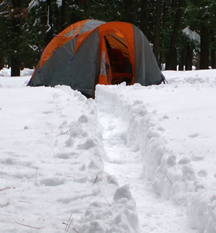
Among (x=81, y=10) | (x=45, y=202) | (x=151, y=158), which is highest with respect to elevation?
(x=81, y=10)

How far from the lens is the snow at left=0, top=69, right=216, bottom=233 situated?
4.97 ft

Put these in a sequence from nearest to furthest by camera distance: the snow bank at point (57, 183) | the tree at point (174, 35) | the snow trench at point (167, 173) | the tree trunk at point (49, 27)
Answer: the snow bank at point (57, 183), the snow trench at point (167, 173), the tree trunk at point (49, 27), the tree at point (174, 35)

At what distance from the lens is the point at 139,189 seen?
7.89 ft

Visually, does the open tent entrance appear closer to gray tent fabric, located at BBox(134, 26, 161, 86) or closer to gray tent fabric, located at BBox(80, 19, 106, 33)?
gray tent fabric, located at BBox(134, 26, 161, 86)

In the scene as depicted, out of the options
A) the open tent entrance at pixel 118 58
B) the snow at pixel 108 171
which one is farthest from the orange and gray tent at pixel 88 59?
the snow at pixel 108 171

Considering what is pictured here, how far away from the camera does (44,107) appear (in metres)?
4.05

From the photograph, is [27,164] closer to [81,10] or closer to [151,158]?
[151,158]

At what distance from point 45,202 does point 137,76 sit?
6.53m

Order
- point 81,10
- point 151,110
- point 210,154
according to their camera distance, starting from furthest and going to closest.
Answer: point 81,10 < point 151,110 < point 210,154

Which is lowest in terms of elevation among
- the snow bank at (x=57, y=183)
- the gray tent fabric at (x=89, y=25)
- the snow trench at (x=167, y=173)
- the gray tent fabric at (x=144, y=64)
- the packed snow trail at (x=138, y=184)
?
the packed snow trail at (x=138, y=184)

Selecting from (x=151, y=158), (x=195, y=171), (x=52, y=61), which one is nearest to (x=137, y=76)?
(x=52, y=61)

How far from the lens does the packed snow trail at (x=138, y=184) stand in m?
1.84

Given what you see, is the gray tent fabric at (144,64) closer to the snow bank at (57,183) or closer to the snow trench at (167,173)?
the snow trench at (167,173)

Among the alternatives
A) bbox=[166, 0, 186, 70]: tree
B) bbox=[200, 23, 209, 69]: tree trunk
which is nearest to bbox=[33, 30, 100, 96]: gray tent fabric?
bbox=[200, 23, 209, 69]: tree trunk
